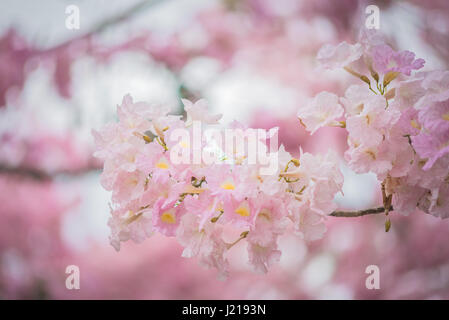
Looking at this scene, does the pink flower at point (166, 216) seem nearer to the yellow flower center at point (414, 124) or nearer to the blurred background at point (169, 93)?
the yellow flower center at point (414, 124)

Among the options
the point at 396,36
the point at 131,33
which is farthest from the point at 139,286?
the point at 396,36

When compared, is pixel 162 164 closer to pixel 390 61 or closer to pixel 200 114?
pixel 200 114

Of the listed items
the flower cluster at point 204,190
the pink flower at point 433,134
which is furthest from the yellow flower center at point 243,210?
the pink flower at point 433,134

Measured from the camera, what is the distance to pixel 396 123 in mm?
366

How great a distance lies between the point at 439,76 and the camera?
0.37 m

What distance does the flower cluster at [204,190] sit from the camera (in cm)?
34

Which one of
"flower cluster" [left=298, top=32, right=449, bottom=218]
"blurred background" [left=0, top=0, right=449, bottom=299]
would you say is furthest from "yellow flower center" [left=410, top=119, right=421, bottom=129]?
"blurred background" [left=0, top=0, right=449, bottom=299]

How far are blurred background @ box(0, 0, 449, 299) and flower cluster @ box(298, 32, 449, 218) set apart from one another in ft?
2.63

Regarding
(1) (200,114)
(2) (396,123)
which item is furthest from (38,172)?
(2) (396,123)

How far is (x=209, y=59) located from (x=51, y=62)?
1.40 ft

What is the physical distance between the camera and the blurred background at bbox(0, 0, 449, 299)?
122 cm

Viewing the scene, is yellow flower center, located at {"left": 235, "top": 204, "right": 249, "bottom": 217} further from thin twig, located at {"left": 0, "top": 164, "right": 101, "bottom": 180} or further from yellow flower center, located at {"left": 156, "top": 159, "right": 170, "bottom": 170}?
thin twig, located at {"left": 0, "top": 164, "right": 101, "bottom": 180}
